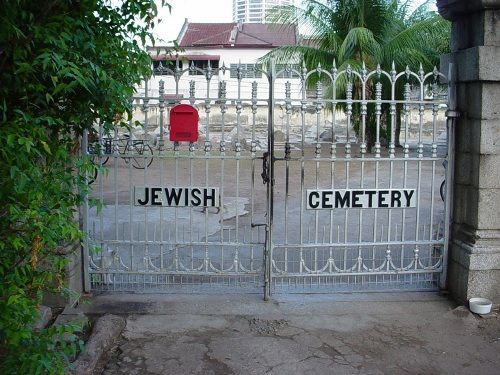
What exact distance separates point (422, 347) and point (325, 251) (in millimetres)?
3222

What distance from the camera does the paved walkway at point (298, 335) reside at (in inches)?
175

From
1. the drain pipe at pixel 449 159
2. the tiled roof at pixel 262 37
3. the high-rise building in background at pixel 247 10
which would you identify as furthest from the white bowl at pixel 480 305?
the high-rise building in background at pixel 247 10

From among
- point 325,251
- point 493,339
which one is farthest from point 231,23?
point 493,339

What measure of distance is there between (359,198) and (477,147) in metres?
1.17

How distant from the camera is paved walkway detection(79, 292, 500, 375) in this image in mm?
4449

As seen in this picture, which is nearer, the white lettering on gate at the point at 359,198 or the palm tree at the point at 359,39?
the white lettering on gate at the point at 359,198

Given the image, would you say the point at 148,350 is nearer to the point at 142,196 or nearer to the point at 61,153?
the point at 142,196

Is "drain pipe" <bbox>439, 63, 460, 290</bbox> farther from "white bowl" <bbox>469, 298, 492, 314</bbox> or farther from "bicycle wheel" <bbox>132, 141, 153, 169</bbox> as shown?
"bicycle wheel" <bbox>132, 141, 153, 169</bbox>

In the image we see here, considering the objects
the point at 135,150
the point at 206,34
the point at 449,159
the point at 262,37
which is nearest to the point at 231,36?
the point at 262,37

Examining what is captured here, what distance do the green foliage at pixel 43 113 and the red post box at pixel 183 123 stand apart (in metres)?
1.17

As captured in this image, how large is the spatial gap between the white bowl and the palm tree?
48.1ft

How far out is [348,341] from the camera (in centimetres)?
488

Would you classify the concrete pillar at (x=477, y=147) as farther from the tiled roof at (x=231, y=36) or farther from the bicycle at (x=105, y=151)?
the tiled roof at (x=231, y=36)

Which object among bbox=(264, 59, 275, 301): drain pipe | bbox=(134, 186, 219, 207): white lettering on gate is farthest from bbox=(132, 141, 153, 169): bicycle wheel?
bbox=(264, 59, 275, 301): drain pipe
